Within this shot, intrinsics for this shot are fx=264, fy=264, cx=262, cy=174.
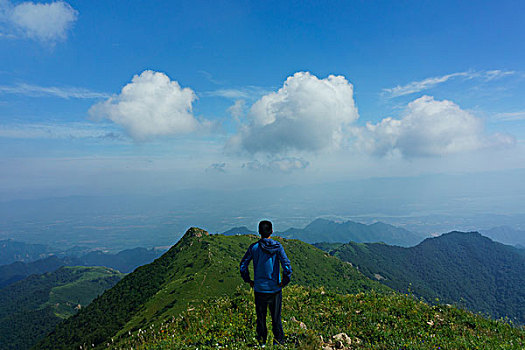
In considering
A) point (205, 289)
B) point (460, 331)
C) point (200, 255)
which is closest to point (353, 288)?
point (200, 255)

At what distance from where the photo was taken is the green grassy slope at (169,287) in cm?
6188

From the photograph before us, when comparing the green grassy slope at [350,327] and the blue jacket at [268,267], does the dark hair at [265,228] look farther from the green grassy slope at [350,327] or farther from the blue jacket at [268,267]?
the green grassy slope at [350,327]

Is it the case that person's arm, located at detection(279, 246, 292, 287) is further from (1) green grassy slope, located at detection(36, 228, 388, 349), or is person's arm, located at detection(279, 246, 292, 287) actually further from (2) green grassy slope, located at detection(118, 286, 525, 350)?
(1) green grassy slope, located at detection(36, 228, 388, 349)

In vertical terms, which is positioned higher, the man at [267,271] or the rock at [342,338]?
the man at [267,271]

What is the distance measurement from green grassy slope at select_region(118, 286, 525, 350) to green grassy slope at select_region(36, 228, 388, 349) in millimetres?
40360

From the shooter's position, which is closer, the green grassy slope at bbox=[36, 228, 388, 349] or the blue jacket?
the blue jacket

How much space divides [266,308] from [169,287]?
237 feet

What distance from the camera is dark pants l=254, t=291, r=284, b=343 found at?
8.63 meters

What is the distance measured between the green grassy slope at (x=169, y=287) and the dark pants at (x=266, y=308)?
45.1m

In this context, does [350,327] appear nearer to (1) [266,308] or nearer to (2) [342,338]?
(2) [342,338]

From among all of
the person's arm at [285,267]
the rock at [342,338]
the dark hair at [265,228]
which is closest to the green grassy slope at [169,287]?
the rock at [342,338]

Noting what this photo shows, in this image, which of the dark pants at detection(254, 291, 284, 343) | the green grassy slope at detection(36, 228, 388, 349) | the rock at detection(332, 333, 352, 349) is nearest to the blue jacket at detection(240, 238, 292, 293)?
the dark pants at detection(254, 291, 284, 343)

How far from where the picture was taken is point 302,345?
29.7ft

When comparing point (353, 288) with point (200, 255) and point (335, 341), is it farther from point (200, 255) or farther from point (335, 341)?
point (335, 341)
